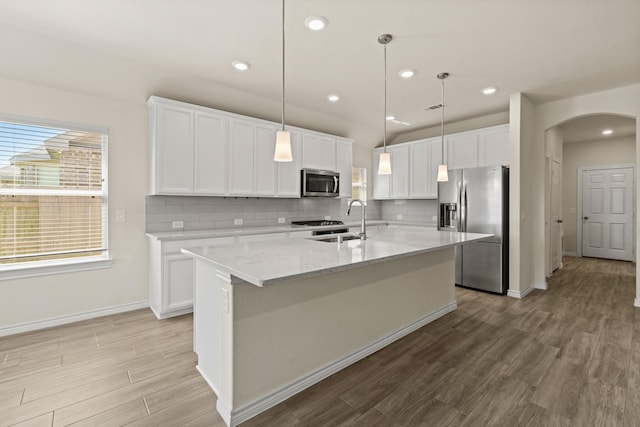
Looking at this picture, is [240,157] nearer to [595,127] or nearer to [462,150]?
[462,150]

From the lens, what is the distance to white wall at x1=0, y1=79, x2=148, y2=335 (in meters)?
2.96

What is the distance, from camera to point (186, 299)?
11.3ft

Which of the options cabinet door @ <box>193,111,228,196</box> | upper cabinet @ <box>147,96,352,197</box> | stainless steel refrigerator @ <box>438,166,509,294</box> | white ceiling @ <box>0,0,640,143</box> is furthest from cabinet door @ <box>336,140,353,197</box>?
cabinet door @ <box>193,111,228,196</box>

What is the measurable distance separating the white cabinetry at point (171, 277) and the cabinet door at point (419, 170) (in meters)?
3.62

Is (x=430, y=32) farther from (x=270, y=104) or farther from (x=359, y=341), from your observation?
(x=359, y=341)

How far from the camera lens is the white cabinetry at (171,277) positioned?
328 cm

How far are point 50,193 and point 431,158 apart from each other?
525 centimetres

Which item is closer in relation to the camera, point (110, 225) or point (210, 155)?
point (110, 225)

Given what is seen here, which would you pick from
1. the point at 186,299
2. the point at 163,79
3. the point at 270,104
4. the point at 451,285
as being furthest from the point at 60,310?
the point at 451,285

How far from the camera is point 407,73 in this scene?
3.34 meters

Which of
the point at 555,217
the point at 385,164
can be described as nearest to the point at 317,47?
the point at 385,164

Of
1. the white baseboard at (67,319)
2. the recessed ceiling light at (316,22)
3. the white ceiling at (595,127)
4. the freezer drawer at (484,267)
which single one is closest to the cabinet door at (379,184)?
the freezer drawer at (484,267)

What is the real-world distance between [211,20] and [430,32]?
178cm

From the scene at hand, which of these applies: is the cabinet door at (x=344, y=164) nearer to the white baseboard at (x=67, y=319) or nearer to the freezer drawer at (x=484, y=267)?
the freezer drawer at (x=484, y=267)
